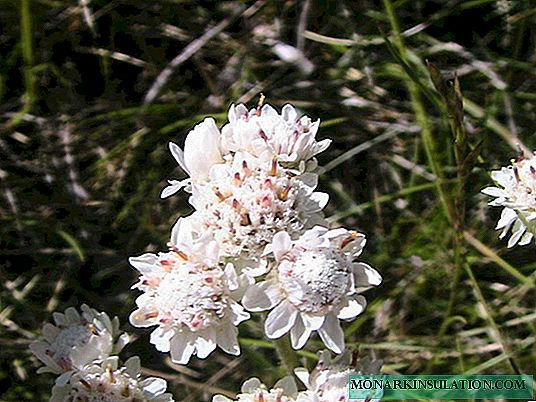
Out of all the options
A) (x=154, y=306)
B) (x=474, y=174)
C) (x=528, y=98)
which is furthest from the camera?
(x=528, y=98)

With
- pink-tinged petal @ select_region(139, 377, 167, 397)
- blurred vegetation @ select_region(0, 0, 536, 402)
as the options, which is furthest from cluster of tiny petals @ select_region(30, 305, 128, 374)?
blurred vegetation @ select_region(0, 0, 536, 402)

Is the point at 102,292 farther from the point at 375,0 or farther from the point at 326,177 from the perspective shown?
the point at 375,0

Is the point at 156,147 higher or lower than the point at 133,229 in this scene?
higher

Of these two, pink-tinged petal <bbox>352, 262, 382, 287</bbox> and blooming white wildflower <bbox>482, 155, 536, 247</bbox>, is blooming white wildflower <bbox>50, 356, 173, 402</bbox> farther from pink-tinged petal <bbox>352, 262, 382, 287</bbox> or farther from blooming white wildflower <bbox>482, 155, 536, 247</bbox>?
blooming white wildflower <bbox>482, 155, 536, 247</bbox>

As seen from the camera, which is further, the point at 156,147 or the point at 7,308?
the point at 156,147

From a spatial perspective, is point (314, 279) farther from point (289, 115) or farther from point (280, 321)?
point (289, 115)

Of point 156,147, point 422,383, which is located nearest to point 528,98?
point 422,383

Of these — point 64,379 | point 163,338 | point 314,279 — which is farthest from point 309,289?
point 64,379
